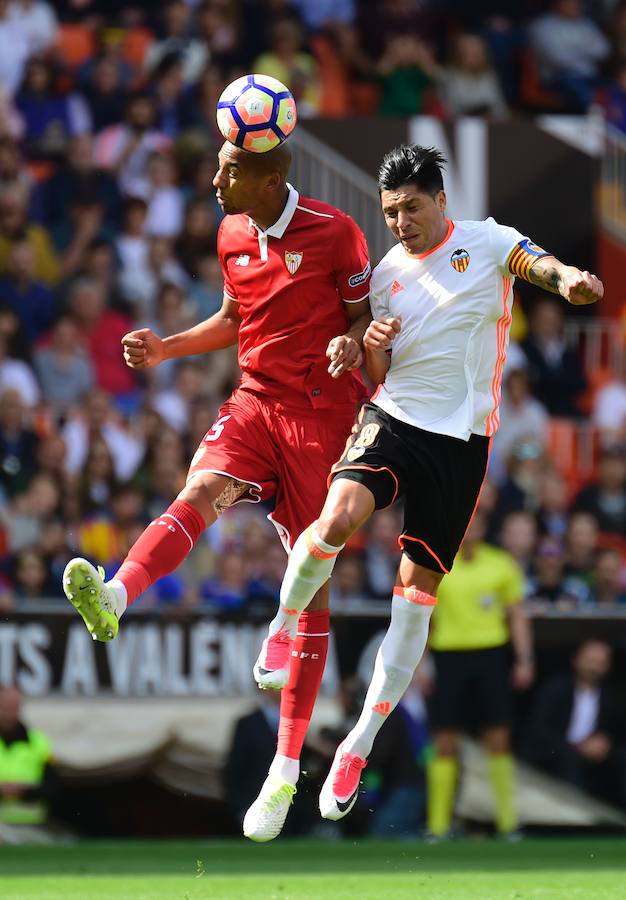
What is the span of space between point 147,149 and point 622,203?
17.6ft

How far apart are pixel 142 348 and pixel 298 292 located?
0.80m

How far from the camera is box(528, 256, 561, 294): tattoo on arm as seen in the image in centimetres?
798

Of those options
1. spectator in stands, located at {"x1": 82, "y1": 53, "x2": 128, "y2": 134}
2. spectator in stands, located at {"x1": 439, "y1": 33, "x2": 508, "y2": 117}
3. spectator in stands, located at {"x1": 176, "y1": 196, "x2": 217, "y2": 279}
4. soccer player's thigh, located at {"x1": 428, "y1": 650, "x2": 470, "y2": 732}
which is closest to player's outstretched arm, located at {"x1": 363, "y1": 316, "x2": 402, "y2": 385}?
soccer player's thigh, located at {"x1": 428, "y1": 650, "x2": 470, "y2": 732}

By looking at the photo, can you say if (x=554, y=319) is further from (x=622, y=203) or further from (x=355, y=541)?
(x=355, y=541)

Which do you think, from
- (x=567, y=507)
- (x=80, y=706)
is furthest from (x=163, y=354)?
(x=567, y=507)

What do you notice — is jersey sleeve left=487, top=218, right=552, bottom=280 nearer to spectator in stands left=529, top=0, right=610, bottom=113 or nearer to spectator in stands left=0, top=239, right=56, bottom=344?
spectator in stands left=0, top=239, right=56, bottom=344

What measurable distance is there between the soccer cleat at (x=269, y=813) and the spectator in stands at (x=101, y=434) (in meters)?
6.16

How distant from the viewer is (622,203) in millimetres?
19125

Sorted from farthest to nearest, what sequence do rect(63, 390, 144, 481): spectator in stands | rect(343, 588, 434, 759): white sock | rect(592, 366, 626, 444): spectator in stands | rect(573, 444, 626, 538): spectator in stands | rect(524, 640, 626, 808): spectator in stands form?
rect(592, 366, 626, 444): spectator in stands → rect(573, 444, 626, 538): spectator in stands → rect(63, 390, 144, 481): spectator in stands → rect(524, 640, 626, 808): spectator in stands → rect(343, 588, 434, 759): white sock

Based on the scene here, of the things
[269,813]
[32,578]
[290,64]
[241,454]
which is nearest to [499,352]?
[241,454]

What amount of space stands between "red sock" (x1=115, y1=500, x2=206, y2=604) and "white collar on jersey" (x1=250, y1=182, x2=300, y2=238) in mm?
1346

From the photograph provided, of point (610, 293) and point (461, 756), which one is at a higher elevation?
point (610, 293)

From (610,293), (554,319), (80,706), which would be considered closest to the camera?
(80,706)

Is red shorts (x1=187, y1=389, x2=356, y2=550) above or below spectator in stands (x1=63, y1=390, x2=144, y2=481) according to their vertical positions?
above
